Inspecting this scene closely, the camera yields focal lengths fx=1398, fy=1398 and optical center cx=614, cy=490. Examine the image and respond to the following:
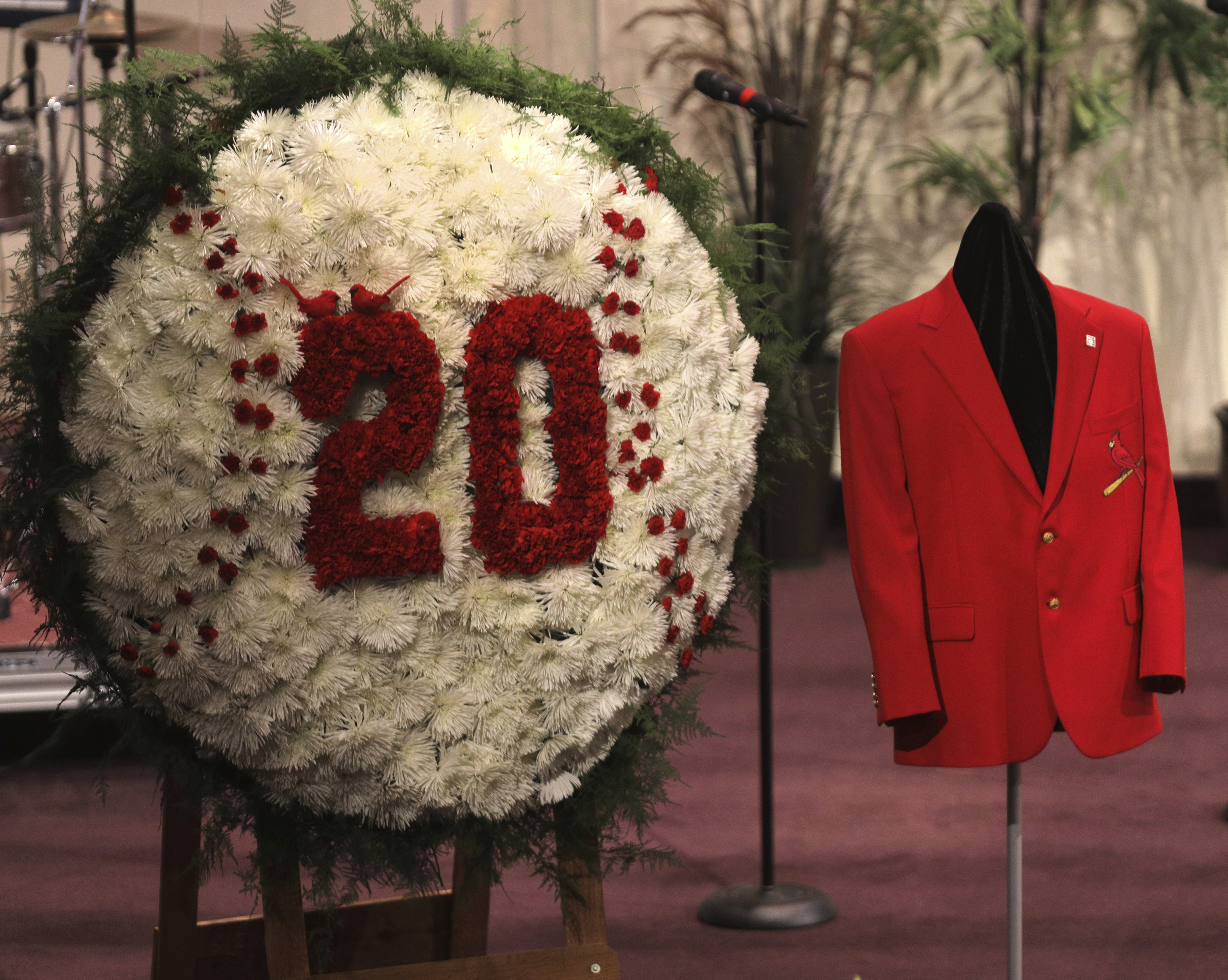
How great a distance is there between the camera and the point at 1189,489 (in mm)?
6008

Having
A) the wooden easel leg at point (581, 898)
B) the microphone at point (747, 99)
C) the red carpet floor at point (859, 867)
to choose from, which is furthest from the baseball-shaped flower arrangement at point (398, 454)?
the red carpet floor at point (859, 867)

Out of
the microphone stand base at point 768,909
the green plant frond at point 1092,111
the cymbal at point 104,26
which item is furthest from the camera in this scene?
the green plant frond at point 1092,111

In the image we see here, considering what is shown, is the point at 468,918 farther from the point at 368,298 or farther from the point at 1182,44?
the point at 1182,44

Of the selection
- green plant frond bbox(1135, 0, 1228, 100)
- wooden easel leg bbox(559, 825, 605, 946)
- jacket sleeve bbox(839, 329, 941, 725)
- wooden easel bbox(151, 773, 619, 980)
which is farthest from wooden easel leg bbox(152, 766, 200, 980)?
green plant frond bbox(1135, 0, 1228, 100)

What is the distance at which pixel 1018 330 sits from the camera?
1.80m

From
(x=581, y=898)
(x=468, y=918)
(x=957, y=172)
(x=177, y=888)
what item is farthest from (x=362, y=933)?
(x=957, y=172)

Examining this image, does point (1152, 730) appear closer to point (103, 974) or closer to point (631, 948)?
point (631, 948)

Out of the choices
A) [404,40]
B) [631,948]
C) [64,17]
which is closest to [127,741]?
[404,40]

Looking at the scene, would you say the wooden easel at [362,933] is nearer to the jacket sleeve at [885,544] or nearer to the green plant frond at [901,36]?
the jacket sleeve at [885,544]

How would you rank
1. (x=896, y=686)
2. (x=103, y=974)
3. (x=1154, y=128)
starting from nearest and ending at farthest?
(x=896, y=686) → (x=103, y=974) → (x=1154, y=128)

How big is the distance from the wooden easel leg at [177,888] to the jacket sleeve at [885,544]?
2.88 ft

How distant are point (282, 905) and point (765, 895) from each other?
1.16m

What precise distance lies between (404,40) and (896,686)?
3.31 feet

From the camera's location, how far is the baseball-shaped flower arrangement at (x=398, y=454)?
158 cm
